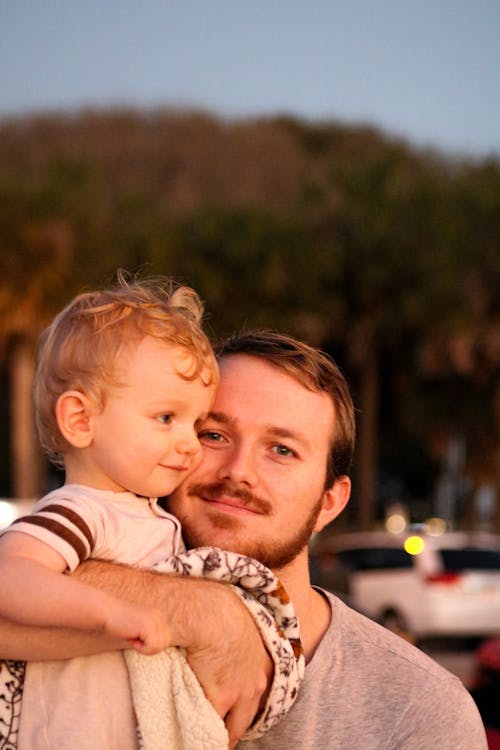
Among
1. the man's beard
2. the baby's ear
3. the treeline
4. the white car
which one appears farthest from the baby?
the treeline

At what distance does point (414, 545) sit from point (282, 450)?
48.5 ft

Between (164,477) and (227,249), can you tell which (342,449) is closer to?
(164,477)

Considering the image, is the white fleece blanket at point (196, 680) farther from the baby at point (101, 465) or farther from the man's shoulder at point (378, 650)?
the man's shoulder at point (378, 650)

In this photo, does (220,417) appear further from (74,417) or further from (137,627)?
(137,627)

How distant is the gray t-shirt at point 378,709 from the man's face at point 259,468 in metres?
0.30

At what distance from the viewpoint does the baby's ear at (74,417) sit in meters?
2.60

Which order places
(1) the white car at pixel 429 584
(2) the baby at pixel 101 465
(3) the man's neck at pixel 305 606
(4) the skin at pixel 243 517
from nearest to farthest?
1. (2) the baby at pixel 101 465
2. (4) the skin at pixel 243 517
3. (3) the man's neck at pixel 305 606
4. (1) the white car at pixel 429 584

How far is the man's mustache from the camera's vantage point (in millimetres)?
2889

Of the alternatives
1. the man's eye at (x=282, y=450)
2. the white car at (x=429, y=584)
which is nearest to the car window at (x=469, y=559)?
the white car at (x=429, y=584)

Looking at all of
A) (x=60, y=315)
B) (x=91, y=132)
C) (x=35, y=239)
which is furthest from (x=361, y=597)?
(x=91, y=132)

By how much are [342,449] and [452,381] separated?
2918cm

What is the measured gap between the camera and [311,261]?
31375 mm

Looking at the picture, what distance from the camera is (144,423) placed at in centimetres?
261

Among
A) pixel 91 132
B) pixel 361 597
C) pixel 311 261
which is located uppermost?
pixel 91 132
